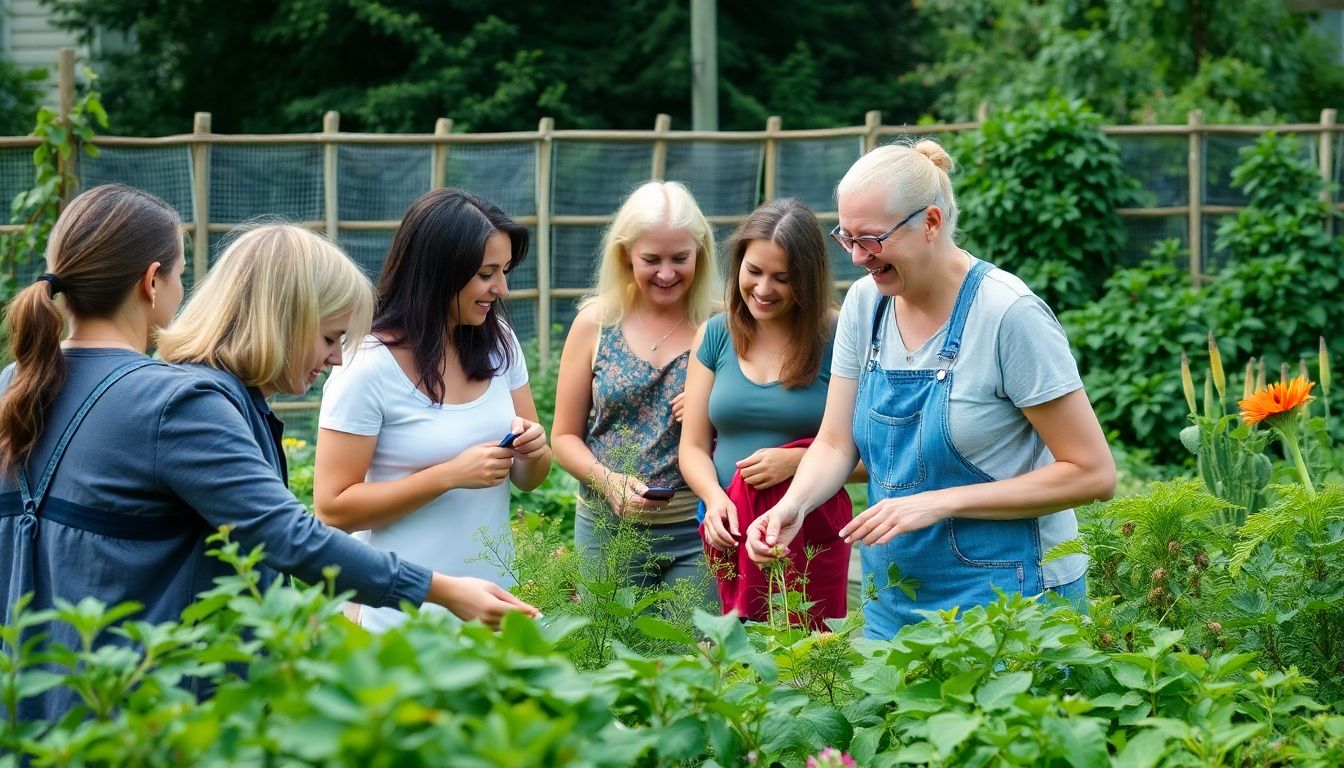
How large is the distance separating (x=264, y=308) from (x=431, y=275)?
Result: 2.50 feet

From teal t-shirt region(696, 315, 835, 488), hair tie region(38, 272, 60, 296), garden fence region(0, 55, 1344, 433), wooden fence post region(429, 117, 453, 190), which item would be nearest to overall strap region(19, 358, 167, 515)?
hair tie region(38, 272, 60, 296)

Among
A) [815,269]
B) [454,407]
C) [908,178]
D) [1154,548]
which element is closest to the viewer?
[1154,548]

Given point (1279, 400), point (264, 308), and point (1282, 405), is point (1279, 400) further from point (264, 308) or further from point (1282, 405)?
point (264, 308)

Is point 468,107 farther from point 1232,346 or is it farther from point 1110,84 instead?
point 1232,346

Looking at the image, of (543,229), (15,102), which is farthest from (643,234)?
(15,102)

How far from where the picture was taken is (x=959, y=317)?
2.54 metres

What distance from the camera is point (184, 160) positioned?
25.4ft

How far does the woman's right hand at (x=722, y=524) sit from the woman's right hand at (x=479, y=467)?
543mm

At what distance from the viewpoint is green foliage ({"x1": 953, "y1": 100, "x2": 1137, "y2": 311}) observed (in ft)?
26.9

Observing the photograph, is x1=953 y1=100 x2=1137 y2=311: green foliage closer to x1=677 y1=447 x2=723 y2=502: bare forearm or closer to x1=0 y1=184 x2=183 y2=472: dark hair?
x1=677 y1=447 x2=723 y2=502: bare forearm

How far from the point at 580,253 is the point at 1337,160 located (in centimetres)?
469

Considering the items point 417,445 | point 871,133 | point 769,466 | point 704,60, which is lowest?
point 769,466

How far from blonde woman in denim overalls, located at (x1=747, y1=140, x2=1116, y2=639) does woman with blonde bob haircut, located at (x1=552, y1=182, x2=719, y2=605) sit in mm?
846

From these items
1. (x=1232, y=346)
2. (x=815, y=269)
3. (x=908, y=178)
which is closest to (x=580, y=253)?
(x=1232, y=346)
